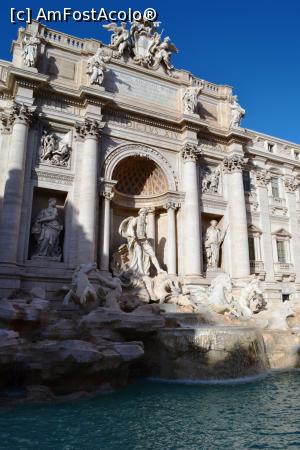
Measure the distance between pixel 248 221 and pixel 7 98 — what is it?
13841 mm

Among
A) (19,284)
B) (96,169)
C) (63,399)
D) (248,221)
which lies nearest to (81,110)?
(96,169)

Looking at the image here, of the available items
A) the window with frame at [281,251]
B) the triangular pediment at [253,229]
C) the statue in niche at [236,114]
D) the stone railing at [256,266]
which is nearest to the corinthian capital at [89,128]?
the statue in niche at [236,114]

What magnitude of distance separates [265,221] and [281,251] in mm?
2036

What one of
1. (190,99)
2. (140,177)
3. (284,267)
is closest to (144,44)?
(190,99)

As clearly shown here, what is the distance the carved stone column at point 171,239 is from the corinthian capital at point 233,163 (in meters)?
4.36

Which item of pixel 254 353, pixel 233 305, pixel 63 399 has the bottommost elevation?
pixel 63 399

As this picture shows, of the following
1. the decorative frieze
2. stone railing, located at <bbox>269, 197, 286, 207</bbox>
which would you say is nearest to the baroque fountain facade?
stone railing, located at <bbox>269, 197, 286, 207</bbox>

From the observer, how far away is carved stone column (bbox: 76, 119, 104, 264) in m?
14.8

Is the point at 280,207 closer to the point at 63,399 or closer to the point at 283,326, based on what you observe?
the point at 283,326

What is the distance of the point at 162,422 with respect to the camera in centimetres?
609

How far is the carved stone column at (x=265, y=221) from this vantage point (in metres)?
20.1

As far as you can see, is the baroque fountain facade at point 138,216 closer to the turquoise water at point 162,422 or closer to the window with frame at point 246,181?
the window with frame at point 246,181

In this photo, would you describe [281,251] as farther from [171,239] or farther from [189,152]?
[189,152]

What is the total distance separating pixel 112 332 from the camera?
380 inches
